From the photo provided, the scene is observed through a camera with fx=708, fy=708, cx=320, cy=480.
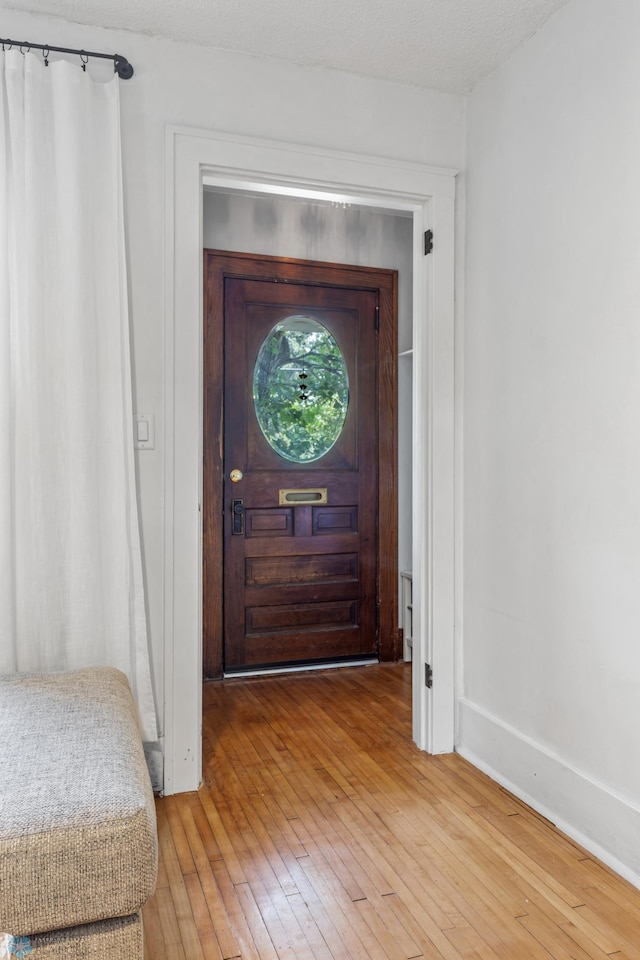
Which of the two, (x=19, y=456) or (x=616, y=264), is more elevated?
(x=616, y=264)

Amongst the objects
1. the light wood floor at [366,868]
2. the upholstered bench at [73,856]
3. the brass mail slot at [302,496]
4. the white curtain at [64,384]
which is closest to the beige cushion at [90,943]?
the upholstered bench at [73,856]

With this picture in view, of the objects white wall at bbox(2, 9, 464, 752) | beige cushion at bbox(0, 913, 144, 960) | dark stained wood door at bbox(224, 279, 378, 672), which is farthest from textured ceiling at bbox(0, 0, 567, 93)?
beige cushion at bbox(0, 913, 144, 960)

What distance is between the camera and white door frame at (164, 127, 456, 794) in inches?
94.2

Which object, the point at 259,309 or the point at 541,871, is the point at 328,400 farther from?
the point at 541,871

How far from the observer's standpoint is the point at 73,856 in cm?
124

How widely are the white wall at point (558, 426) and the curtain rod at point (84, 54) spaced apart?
1277 mm

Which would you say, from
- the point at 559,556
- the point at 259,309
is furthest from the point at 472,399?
the point at 259,309

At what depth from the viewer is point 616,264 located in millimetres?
1962

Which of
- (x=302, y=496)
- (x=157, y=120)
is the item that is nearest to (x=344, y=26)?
(x=157, y=120)

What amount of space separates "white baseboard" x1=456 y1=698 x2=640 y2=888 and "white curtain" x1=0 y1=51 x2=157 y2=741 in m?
1.25

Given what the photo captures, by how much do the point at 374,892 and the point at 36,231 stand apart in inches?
83.7

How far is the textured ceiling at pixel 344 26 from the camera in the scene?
2189 mm

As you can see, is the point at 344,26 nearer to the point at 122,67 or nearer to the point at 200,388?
the point at 122,67

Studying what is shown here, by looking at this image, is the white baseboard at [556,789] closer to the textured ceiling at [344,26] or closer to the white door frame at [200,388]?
the white door frame at [200,388]
